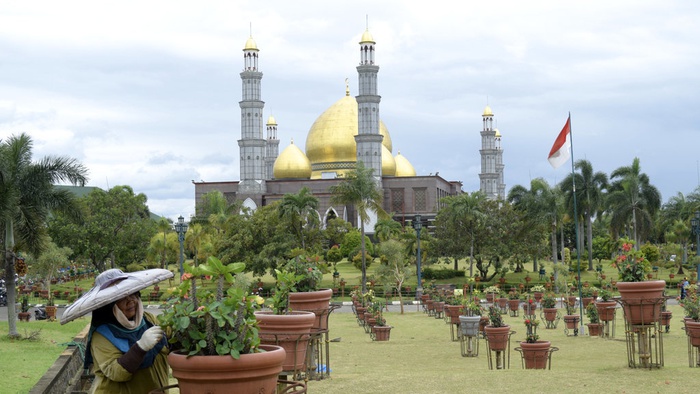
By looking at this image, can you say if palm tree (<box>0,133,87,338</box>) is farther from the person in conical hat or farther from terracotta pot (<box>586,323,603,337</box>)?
the person in conical hat

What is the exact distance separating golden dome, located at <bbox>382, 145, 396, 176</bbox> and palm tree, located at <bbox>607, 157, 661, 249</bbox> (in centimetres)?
3295

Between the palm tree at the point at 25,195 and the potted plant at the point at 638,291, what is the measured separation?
512 inches

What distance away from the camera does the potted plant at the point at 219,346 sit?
4.91 m

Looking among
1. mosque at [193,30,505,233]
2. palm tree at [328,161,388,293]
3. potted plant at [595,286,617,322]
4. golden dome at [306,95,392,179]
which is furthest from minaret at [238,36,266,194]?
potted plant at [595,286,617,322]

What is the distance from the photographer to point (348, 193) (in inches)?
1703

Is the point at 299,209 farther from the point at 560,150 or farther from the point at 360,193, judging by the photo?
the point at 560,150

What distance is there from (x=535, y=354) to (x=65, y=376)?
7.12 metres

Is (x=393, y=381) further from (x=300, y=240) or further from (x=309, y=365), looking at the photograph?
(x=300, y=240)

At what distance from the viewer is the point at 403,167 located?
89.5 meters

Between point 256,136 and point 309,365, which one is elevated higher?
point 256,136

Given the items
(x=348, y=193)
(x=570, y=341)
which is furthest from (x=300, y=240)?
(x=570, y=341)

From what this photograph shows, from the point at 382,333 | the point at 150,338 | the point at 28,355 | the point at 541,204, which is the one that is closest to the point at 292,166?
the point at 541,204

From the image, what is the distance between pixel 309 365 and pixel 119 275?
590 cm

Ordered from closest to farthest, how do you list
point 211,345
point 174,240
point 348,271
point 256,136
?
point 211,345 → point 174,240 → point 348,271 → point 256,136
